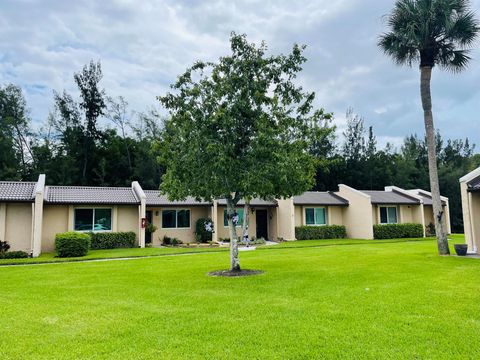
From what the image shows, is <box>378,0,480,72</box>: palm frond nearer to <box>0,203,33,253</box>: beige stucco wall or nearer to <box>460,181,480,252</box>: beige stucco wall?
<box>460,181,480,252</box>: beige stucco wall

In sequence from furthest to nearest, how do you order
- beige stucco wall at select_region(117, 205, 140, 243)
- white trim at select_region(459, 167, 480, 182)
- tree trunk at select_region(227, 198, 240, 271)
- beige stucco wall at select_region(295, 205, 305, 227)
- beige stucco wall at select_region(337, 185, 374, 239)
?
beige stucco wall at select_region(295, 205, 305, 227) < beige stucco wall at select_region(337, 185, 374, 239) < beige stucco wall at select_region(117, 205, 140, 243) < white trim at select_region(459, 167, 480, 182) < tree trunk at select_region(227, 198, 240, 271)

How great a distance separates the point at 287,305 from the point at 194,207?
1988cm

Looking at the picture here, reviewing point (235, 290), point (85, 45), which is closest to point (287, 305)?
point (235, 290)

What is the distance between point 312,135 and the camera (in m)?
12.2

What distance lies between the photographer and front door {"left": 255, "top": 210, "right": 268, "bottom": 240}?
2945cm

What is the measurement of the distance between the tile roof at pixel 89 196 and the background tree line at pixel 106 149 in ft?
32.9

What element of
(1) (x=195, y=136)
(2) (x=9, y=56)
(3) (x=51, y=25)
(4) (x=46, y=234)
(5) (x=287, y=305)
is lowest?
(5) (x=287, y=305)

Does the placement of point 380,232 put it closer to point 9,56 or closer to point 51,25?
point 51,25

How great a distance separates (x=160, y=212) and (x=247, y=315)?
20125mm

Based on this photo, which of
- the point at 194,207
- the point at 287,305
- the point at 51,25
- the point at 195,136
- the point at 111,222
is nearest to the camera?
the point at 287,305

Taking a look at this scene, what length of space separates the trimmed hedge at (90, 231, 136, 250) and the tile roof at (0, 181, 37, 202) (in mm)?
4118

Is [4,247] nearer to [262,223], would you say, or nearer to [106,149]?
[262,223]

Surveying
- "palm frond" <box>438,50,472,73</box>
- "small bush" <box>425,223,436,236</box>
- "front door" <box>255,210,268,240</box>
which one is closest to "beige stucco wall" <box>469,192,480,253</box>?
"palm frond" <box>438,50,472,73</box>

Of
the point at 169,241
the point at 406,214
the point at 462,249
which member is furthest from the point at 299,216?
the point at 462,249
